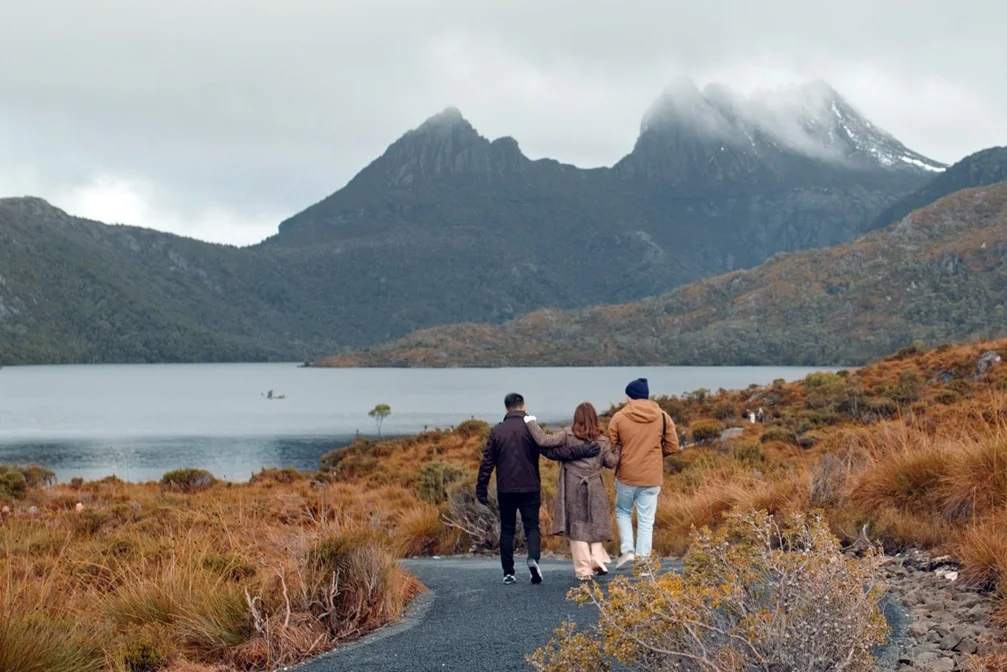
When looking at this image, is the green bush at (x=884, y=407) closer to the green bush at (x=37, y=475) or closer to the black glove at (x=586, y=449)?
the black glove at (x=586, y=449)

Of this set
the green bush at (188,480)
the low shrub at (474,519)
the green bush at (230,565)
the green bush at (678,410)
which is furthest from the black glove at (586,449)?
the green bush at (678,410)

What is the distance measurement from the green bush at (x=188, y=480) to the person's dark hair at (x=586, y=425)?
21.6 metres

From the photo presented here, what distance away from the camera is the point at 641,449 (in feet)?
32.5

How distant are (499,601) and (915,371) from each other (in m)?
28.0

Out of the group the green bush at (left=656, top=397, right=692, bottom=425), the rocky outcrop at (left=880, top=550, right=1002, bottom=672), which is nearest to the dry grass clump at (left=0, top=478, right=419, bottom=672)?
the rocky outcrop at (left=880, top=550, right=1002, bottom=672)

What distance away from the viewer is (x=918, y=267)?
192m

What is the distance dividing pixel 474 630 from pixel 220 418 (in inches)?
3437

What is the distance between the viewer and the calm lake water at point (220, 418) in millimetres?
52344

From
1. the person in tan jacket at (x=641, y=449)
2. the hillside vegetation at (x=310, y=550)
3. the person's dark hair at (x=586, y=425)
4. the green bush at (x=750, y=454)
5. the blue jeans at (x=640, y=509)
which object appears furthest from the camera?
the green bush at (x=750, y=454)

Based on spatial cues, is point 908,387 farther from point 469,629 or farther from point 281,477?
point 469,629

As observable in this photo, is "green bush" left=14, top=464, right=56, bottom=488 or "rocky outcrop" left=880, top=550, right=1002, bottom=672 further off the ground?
"rocky outcrop" left=880, top=550, right=1002, bottom=672

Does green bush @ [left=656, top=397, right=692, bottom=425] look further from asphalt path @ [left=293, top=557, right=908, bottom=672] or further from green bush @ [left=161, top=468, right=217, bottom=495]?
asphalt path @ [left=293, top=557, right=908, bottom=672]

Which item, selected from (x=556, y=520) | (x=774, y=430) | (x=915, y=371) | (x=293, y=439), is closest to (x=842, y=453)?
(x=556, y=520)

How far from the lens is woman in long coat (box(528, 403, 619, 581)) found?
9.61m
